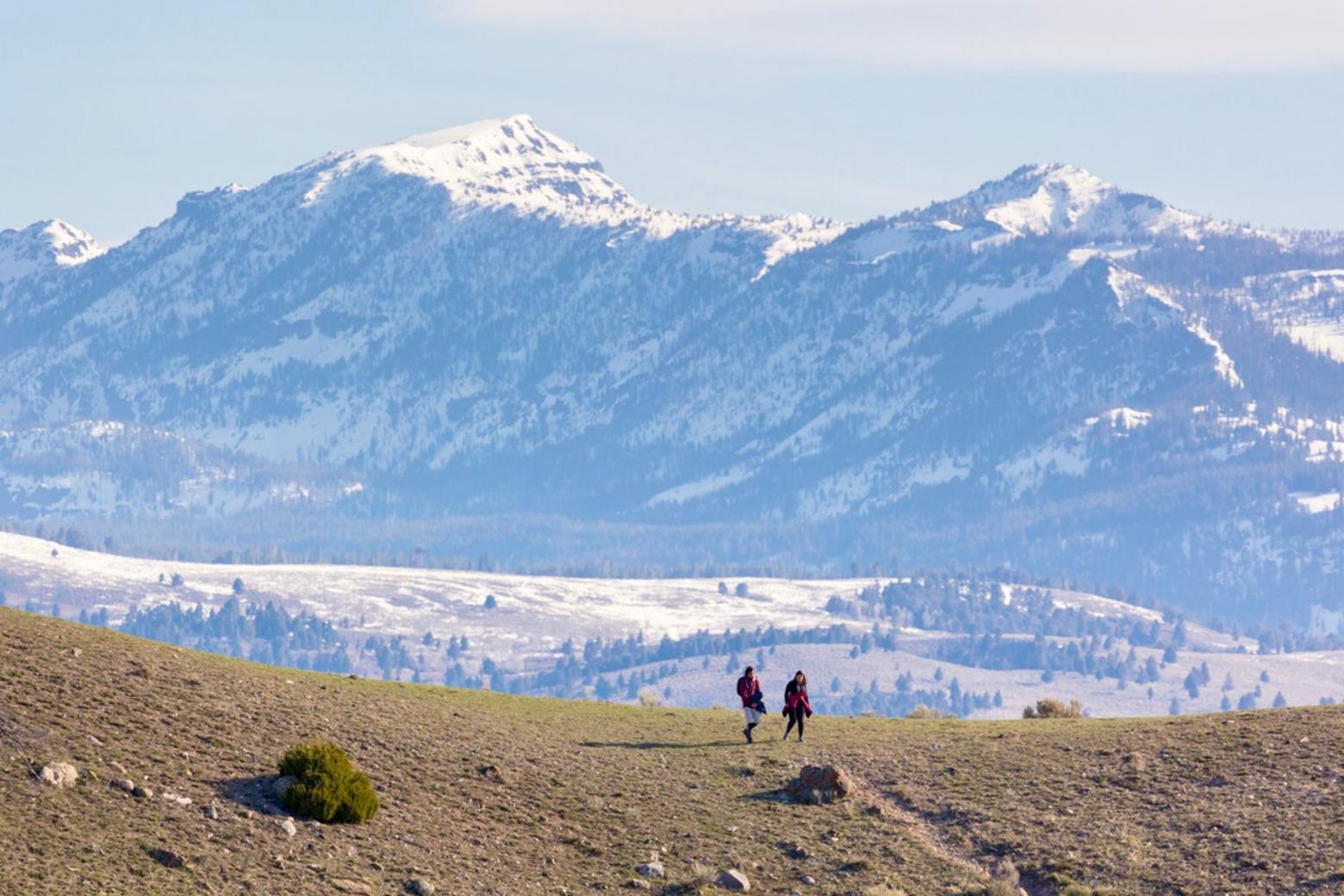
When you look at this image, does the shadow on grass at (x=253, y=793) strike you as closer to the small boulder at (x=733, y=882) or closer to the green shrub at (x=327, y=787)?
the green shrub at (x=327, y=787)

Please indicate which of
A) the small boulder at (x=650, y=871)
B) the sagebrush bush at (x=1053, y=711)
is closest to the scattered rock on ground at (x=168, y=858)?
the small boulder at (x=650, y=871)

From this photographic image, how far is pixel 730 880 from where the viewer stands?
53.3m

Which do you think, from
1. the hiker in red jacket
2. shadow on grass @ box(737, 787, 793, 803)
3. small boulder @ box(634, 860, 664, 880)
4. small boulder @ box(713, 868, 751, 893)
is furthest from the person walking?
small boulder @ box(713, 868, 751, 893)

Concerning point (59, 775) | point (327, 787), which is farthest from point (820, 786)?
point (59, 775)

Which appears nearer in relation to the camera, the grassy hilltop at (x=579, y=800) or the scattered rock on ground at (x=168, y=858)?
the scattered rock on ground at (x=168, y=858)

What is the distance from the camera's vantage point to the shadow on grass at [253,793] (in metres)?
52.7

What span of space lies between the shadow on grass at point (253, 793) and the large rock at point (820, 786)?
14.0m

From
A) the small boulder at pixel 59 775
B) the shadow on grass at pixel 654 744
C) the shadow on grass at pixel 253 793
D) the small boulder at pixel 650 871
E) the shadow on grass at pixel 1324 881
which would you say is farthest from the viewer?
the shadow on grass at pixel 654 744

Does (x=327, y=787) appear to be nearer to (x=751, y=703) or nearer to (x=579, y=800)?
(x=579, y=800)

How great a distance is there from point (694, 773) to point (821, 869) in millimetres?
8504

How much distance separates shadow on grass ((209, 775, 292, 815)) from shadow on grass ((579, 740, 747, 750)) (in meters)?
13.6

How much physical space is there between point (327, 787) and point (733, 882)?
31.2 feet

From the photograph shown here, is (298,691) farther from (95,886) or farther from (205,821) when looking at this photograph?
(95,886)

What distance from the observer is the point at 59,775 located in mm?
50906
